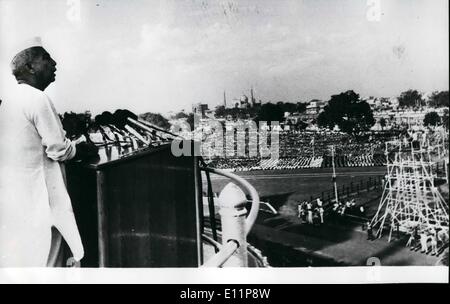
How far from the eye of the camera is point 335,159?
3.11 meters

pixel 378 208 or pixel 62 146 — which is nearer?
pixel 62 146

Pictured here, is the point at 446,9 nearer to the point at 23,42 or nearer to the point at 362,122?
the point at 362,122

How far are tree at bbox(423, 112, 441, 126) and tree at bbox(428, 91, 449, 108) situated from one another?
0.06 meters

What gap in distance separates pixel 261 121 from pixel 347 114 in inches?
24.0

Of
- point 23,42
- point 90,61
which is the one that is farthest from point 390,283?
point 23,42

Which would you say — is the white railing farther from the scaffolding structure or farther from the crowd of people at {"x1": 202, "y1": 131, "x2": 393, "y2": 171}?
the scaffolding structure

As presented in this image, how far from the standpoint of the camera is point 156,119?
3088 millimetres

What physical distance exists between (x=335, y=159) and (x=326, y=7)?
3.52 ft

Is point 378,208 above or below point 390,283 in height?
above

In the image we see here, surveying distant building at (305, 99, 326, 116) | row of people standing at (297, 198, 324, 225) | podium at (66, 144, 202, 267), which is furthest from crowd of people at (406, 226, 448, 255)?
podium at (66, 144, 202, 267)

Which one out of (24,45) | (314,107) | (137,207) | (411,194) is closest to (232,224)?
(137,207)

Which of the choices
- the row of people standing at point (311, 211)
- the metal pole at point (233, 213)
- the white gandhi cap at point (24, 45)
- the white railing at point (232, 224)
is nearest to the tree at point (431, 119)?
the row of people standing at point (311, 211)

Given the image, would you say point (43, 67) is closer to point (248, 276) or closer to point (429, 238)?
point (248, 276)

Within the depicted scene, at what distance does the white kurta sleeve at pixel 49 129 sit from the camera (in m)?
2.69
